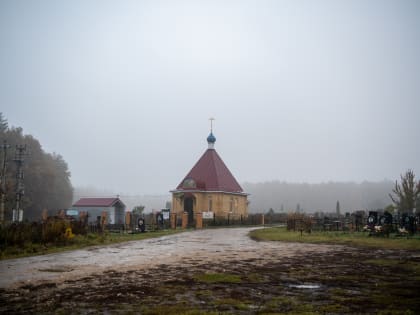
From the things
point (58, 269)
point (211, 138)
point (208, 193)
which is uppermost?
point (211, 138)

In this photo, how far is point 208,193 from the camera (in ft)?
141

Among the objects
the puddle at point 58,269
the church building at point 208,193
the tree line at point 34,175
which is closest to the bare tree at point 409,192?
the church building at point 208,193

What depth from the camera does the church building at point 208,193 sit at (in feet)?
140

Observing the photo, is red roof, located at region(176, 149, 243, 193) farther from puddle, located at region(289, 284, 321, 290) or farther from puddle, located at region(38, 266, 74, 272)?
puddle, located at region(289, 284, 321, 290)

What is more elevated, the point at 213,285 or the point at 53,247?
the point at 213,285

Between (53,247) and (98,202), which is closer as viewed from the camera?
(53,247)

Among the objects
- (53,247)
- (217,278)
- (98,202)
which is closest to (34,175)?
(98,202)

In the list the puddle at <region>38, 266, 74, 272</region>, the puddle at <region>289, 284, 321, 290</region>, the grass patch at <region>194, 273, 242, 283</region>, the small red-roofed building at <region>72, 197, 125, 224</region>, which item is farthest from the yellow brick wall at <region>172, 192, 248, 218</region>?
the puddle at <region>289, 284, 321, 290</region>

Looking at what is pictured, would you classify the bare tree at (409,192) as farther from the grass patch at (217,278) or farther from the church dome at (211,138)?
the grass patch at (217,278)

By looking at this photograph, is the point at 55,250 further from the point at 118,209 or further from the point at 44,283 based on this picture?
the point at 118,209

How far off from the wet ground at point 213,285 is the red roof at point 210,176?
30.6m

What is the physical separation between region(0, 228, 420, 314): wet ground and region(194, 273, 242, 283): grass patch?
0.02 metres

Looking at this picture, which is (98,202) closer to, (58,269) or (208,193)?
(208,193)

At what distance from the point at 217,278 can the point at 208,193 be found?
112 feet
